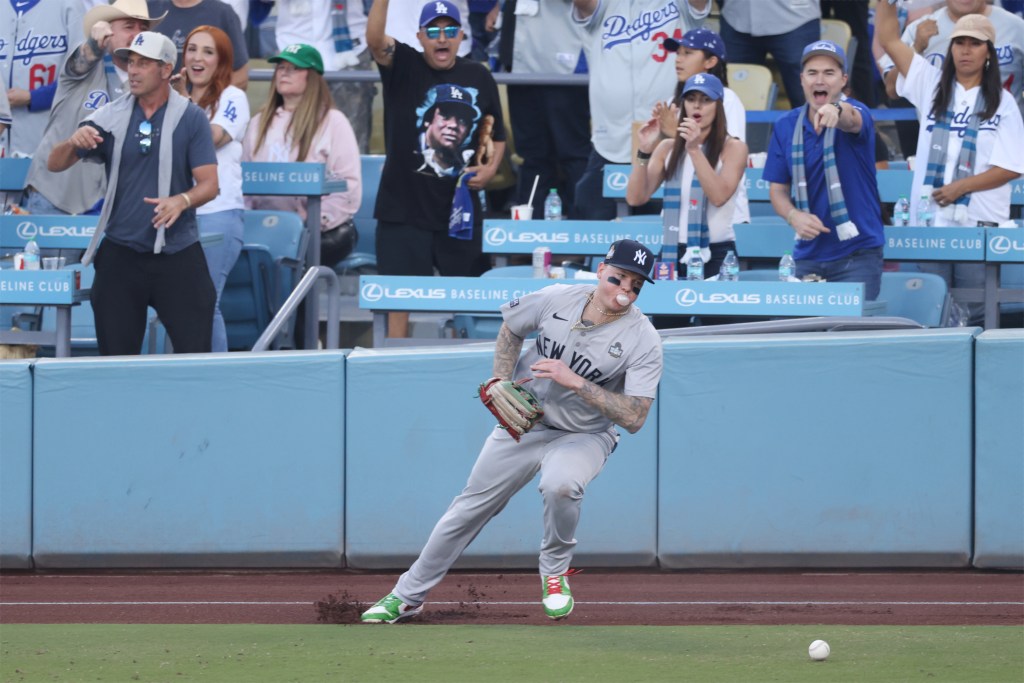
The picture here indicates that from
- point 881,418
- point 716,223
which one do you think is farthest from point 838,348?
point 716,223

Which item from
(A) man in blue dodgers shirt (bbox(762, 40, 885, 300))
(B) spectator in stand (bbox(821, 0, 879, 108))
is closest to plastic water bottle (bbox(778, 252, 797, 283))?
(A) man in blue dodgers shirt (bbox(762, 40, 885, 300))

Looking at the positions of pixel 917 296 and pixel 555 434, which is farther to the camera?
pixel 917 296

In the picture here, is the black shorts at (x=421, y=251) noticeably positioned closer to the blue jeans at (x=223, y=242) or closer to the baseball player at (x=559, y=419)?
the blue jeans at (x=223, y=242)

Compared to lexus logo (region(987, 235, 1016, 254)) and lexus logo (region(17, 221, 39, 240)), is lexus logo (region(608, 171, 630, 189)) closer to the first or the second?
lexus logo (region(987, 235, 1016, 254))

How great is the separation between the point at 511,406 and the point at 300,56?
4866 mm

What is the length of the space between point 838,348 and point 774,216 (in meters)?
3.09

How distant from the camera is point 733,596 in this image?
8.19 m

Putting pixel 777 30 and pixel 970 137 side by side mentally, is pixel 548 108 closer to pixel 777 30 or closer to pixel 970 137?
pixel 777 30

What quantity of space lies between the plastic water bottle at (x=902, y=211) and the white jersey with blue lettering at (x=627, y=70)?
1.91m

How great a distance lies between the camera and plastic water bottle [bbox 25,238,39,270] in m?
9.52

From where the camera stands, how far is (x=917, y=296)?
9.74 m

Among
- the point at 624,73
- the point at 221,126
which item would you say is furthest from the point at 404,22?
the point at 221,126

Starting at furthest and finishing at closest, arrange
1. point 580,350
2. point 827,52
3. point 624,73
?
point 624,73 < point 827,52 < point 580,350

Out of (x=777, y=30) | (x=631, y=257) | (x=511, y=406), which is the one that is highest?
(x=777, y=30)
